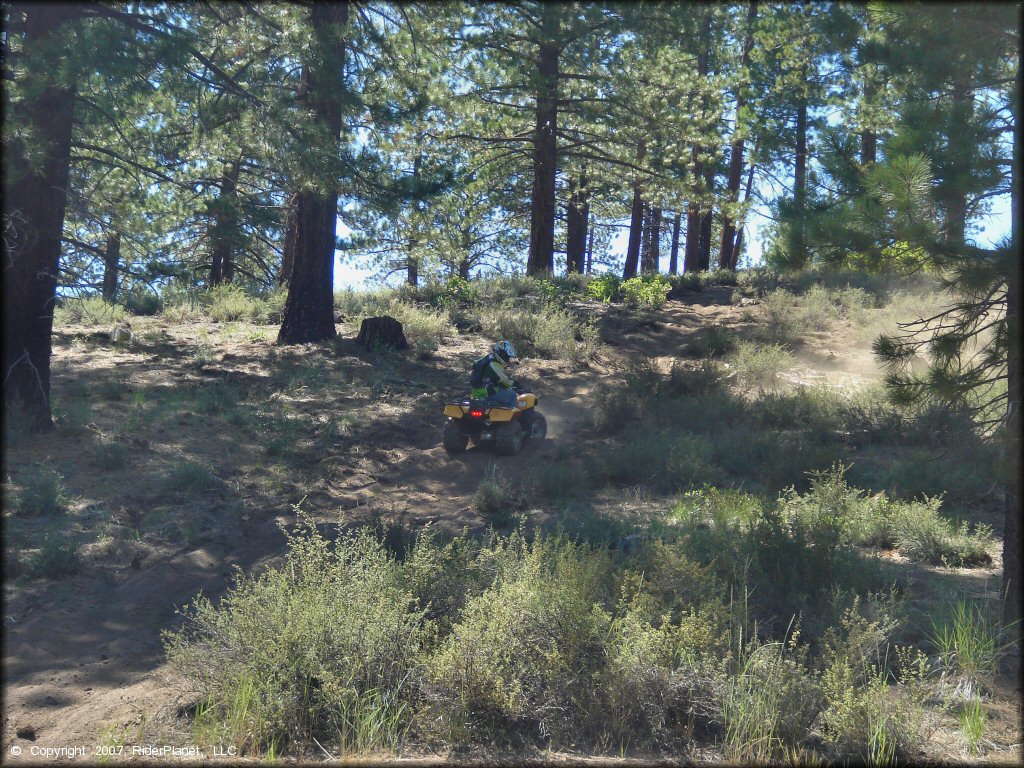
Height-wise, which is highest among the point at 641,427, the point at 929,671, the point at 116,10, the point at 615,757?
the point at 116,10

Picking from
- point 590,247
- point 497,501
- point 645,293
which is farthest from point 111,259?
point 590,247

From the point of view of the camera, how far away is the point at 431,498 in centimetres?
904

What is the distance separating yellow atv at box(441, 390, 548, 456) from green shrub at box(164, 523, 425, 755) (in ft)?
15.6

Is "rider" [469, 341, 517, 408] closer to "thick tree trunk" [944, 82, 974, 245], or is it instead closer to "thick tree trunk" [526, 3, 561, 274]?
"thick tree trunk" [944, 82, 974, 245]

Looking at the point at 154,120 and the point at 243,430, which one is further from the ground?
the point at 154,120

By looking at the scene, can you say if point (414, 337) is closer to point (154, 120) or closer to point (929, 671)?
point (154, 120)

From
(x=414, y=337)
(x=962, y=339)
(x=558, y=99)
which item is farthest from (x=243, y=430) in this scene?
(x=558, y=99)

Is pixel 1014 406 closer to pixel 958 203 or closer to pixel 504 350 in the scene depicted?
pixel 958 203

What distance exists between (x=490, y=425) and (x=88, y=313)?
931cm

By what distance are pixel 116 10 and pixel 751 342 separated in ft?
34.8

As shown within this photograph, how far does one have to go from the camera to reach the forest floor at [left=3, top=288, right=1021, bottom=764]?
5.25 m

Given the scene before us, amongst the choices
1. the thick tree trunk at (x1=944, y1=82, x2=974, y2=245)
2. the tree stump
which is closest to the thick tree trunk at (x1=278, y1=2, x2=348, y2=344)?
the tree stump

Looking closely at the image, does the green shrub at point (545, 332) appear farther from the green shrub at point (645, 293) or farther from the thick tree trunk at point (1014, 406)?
the thick tree trunk at point (1014, 406)

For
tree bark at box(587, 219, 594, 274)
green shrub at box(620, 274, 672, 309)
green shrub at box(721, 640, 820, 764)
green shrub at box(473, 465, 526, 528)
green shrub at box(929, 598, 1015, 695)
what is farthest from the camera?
tree bark at box(587, 219, 594, 274)
